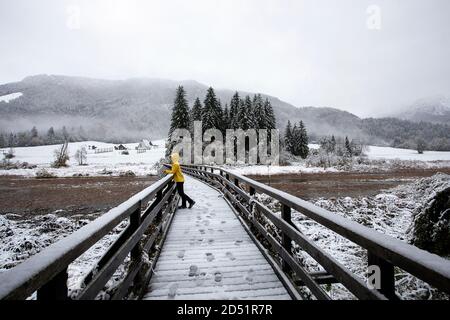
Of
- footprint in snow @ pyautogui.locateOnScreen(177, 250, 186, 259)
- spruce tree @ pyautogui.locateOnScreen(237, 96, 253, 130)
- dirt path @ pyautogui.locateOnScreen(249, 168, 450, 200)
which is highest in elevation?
spruce tree @ pyautogui.locateOnScreen(237, 96, 253, 130)

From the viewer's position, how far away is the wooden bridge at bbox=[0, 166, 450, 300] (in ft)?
5.37

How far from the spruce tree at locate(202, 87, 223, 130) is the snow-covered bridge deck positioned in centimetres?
4369

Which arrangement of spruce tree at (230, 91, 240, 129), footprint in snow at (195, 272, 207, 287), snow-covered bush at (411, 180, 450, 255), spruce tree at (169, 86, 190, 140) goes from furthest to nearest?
spruce tree at (230, 91, 240, 129), spruce tree at (169, 86, 190, 140), snow-covered bush at (411, 180, 450, 255), footprint in snow at (195, 272, 207, 287)

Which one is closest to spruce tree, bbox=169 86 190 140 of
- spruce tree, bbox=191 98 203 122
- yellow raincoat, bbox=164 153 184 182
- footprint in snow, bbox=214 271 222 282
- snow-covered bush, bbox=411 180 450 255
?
spruce tree, bbox=191 98 203 122

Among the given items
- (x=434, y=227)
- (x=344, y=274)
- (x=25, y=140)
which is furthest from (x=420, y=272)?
(x=25, y=140)

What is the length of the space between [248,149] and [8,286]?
5301 centimetres

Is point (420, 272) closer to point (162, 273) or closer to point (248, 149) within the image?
point (162, 273)

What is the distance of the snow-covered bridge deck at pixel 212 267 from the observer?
3447mm

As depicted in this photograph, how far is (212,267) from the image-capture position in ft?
13.9

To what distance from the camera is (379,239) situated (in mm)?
1966

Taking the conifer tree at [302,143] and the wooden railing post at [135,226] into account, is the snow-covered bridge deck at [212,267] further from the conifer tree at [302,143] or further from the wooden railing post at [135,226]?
the conifer tree at [302,143]

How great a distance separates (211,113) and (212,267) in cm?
4678

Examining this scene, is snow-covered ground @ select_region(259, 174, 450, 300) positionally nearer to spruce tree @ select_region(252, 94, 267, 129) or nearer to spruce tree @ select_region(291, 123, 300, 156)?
spruce tree @ select_region(252, 94, 267, 129)

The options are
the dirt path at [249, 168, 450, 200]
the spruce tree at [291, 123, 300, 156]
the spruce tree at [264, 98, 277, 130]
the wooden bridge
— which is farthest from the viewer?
the spruce tree at [291, 123, 300, 156]
